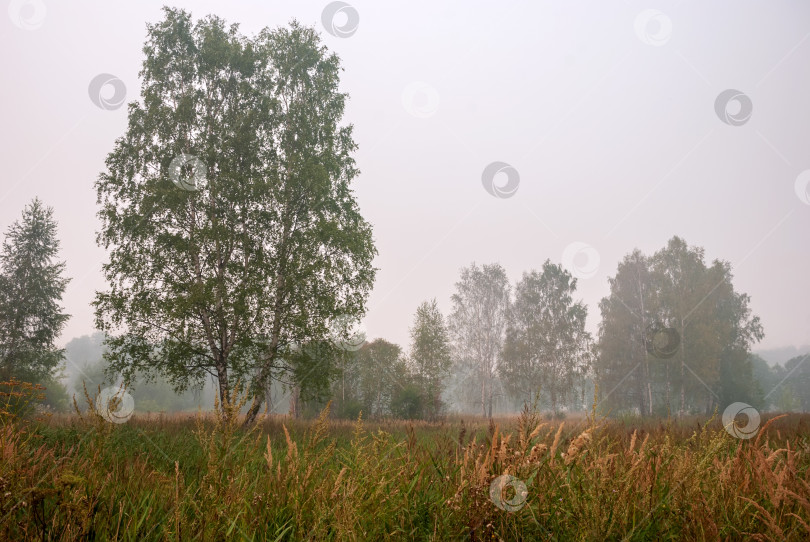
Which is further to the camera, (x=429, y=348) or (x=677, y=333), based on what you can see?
(x=677, y=333)

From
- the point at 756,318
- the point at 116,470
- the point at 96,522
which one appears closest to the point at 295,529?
the point at 96,522

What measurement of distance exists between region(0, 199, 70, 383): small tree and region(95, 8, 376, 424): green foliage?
13579 mm

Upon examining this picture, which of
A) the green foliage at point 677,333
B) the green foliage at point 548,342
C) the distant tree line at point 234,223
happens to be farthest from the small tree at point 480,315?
the distant tree line at point 234,223

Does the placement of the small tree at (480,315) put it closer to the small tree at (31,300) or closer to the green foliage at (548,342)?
the green foliage at (548,342)

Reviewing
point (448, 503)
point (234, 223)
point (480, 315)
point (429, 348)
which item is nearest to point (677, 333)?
point (480, 315)

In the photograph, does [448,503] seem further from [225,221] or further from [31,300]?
[31,300]

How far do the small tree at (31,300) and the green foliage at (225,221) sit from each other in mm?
13579

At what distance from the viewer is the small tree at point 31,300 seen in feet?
73.7

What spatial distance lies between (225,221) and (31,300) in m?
17.3

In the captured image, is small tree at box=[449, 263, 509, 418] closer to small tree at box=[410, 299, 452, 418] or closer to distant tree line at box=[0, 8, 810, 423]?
small tree at box=[410, 299, 452, 418]

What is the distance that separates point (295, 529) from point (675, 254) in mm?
41181

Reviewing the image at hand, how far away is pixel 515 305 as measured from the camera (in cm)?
3956

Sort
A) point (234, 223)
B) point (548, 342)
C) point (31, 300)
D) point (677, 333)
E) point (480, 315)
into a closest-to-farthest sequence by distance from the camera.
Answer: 1. point (234, 223)
2. point (31, 300)
3. point (677, 333)
4. point (548, 342)
5. point (480, 315)

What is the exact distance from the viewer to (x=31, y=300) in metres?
23.2
